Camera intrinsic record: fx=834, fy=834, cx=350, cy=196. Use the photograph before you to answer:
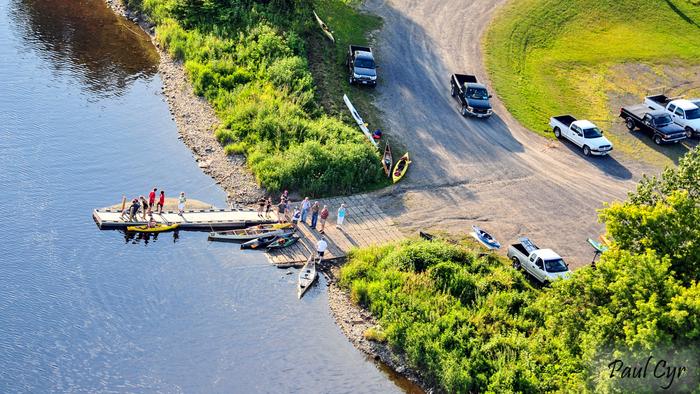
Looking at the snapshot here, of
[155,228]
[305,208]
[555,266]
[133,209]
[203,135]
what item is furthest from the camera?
[203,135]

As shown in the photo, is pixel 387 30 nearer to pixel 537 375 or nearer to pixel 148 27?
pixel 148 27

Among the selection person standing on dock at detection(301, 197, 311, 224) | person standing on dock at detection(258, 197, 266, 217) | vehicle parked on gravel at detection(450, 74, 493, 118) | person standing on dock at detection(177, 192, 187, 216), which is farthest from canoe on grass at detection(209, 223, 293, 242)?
vehicle parked on gravel at detection(450, 74, 493, 118)

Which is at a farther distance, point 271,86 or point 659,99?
point 659,99

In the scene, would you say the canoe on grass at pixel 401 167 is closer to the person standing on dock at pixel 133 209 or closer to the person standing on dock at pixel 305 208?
the person standing on dock at pixel 305 208

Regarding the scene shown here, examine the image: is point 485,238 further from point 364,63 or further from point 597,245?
point 364,63

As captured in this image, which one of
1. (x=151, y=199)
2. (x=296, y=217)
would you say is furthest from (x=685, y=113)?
(x=151, y=199)

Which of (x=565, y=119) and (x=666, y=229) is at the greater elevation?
(x=666, y=229)

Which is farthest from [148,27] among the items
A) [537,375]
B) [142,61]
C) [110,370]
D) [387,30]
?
[537,375]

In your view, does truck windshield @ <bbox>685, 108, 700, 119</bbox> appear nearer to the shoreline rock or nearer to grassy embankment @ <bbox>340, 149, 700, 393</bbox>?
grassy embankment @ <bbox>340, 149, 700, 393</bbox>
